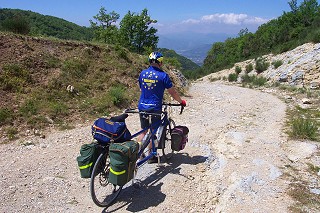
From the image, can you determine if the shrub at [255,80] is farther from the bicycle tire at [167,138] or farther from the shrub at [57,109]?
the bicycle tire at [167,138]

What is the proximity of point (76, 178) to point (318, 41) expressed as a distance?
80.4ft

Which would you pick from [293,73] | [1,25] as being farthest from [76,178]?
→ [293,73]

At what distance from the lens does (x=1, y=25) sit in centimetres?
1352

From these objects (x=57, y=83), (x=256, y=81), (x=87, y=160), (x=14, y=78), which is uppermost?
(x=14, y=78)

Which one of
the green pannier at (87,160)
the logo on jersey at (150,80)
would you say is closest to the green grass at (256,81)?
the logo on jersey at (150,80)

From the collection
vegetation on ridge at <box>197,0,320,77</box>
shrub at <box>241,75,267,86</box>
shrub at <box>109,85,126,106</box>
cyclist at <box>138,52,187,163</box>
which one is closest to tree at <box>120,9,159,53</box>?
vegetation on ridge at <box>197,0,320,77</box>

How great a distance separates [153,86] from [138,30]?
116 feet

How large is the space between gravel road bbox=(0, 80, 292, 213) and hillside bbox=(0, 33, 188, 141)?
104 cm

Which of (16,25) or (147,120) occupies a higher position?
(16,25)

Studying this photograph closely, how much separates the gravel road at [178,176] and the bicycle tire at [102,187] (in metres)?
0.14

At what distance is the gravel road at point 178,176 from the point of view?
15.5 feet

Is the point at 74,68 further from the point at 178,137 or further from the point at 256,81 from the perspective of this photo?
the point at 256,81

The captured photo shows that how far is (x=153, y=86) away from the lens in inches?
218

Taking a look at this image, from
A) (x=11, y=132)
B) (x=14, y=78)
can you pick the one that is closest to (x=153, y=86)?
(x=11, y=132)
